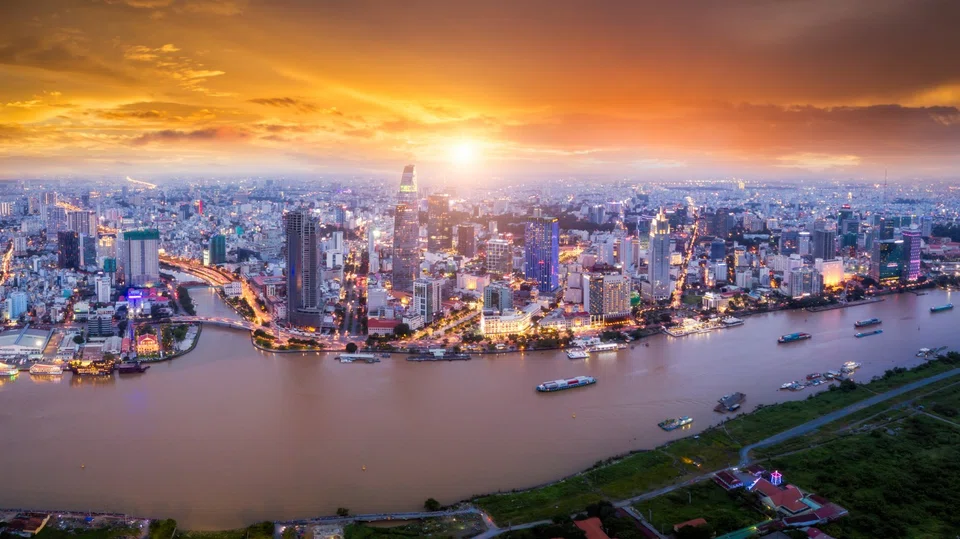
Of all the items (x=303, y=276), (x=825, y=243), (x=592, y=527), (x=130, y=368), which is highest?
(x=825, y=243)

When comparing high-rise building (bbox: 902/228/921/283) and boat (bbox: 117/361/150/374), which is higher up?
high-rise building (bbox: 902/228/921/283)

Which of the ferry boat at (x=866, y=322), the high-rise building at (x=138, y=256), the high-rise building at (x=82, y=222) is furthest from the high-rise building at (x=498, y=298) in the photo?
the high-rise building at (x=82, y=222)

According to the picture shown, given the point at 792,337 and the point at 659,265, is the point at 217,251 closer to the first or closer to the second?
the point at 659,265

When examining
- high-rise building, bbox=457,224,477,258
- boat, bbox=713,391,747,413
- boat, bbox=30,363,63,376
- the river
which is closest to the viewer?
the river

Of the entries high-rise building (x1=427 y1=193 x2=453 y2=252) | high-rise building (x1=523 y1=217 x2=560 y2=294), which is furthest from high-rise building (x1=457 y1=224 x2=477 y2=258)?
high-rise building (x1=523 y1=217 x2=560 y2=294)

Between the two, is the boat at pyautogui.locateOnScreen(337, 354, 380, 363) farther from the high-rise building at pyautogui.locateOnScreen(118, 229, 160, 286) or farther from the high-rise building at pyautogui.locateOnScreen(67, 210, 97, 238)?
the high-rise building at pyautogui.locateOnScreen(67, 210, 97, 238)

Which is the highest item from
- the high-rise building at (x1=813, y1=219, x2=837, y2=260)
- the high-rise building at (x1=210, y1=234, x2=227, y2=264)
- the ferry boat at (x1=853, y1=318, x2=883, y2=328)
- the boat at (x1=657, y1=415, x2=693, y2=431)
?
the high-rise building at (x1=813, y1=219, x2=837, y2=260)

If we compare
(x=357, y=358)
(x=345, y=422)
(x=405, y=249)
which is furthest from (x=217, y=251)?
(x=345, y=422)

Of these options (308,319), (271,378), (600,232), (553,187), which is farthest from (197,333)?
(553,187)
